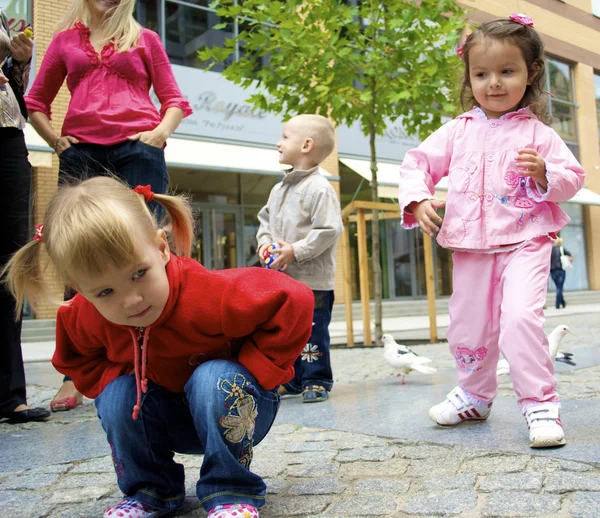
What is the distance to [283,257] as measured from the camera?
338cm

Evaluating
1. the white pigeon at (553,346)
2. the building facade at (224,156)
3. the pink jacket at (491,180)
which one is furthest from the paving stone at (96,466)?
the building facade at (224,156)

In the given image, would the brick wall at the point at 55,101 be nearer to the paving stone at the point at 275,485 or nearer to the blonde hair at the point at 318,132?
the blonde hair at the point at 318,132

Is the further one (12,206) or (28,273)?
(12,206)

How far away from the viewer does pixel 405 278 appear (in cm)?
1827

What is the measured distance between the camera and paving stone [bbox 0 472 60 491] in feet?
6.87

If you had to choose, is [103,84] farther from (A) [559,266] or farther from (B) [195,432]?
(A) [559,266]

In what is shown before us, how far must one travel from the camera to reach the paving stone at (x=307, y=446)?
2.42m

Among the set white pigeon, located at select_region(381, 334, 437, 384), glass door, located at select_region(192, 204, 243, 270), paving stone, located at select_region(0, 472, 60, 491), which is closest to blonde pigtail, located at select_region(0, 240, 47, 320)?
paving stone, located at select_region(0, 472, 60, 491)

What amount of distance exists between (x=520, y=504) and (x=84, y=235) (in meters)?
1.19

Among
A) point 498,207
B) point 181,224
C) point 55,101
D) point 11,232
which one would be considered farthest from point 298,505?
point 55,101

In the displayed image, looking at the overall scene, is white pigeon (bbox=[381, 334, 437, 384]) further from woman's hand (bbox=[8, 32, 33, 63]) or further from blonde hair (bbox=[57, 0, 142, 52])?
woman's hand (bbox=[8, 32, 33, 63])

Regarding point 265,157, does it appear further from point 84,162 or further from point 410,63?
point 84,162

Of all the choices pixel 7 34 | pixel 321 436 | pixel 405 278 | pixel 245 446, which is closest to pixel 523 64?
pixel 321 436

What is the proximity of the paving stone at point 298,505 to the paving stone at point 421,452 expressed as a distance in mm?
474
